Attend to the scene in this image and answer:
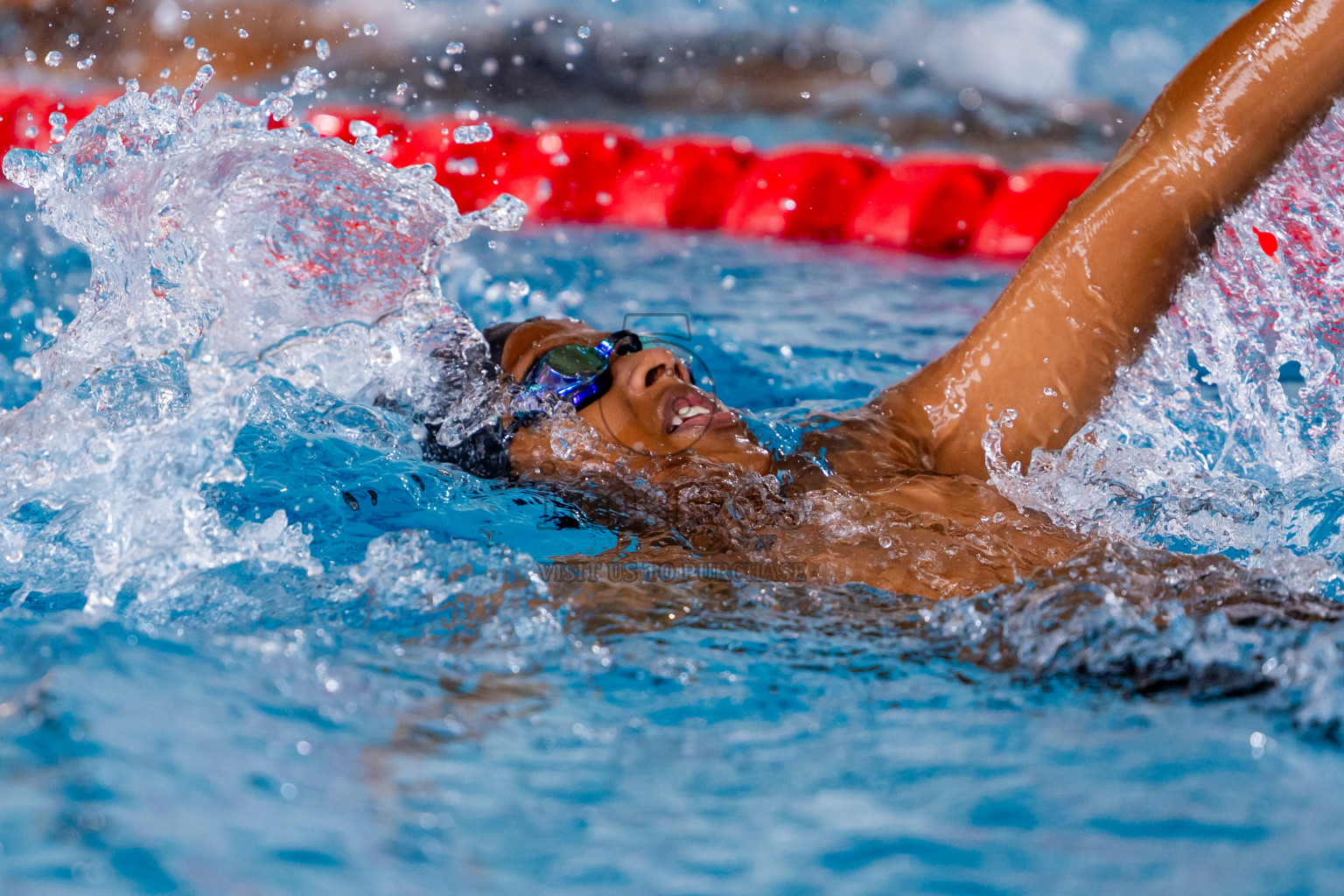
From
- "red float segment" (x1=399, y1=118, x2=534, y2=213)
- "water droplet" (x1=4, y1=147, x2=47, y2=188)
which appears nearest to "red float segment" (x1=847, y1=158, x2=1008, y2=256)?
"red float segment" (x1=399, y1=118, x2=534, y2=213)

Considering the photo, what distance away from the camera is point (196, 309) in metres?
1.82

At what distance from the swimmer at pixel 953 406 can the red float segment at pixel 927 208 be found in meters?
2.27

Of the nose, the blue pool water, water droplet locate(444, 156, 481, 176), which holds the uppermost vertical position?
water droplet locate(444, 156, 481, 176)

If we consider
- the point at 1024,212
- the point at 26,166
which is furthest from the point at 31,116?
the point at 1024,212

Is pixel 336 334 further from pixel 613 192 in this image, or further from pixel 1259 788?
pixel 613 192

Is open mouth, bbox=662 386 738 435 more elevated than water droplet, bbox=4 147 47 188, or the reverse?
water droplet, bbox=4 147 47 188

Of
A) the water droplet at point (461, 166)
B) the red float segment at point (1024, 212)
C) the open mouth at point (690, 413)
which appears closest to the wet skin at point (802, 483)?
the open mouth at point (690, 413)

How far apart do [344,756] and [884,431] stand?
110 centimetres

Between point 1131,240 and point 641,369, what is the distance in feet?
2.48

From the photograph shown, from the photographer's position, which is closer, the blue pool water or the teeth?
the blue pool water

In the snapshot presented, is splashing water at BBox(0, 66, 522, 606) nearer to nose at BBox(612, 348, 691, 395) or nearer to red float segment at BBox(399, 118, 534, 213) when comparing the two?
nose at BBox(612, 348, 691, 395)

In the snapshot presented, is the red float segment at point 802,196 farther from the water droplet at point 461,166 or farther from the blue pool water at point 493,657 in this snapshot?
the blue pool water at point 493,657

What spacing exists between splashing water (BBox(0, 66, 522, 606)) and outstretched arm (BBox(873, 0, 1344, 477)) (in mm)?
794

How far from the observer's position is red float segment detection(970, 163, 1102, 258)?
12.9 feet
